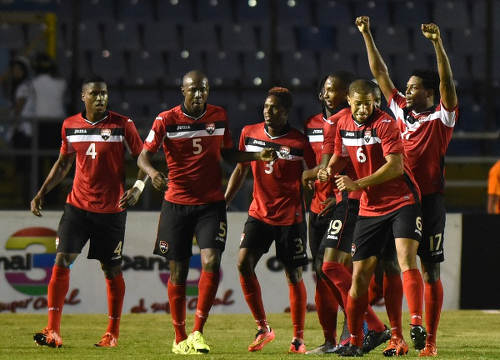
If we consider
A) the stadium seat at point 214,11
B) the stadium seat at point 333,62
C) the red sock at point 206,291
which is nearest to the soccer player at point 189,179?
the red sock at point 206,291

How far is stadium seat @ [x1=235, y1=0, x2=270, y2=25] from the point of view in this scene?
18.7m

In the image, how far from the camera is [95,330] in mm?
11094

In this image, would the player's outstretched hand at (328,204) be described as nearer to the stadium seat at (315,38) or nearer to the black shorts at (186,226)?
the black shorts at (186,226)

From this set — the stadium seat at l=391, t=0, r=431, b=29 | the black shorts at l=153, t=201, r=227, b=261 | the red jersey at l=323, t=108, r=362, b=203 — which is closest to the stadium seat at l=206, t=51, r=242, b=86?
the stadium seat at l=391, t=0, r=431, b=29

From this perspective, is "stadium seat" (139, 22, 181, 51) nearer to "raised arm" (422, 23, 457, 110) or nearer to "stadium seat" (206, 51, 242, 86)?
"stadium seat" (206, 51, 242, 86)

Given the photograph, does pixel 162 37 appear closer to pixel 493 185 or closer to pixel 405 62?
pixel 405 62

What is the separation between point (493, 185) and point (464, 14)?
600 cm

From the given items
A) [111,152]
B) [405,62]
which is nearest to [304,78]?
[405,62]

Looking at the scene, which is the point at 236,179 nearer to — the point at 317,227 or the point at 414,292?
the point at 317,227

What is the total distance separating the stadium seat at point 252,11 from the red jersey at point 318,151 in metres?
9.45

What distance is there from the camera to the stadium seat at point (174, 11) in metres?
18.6

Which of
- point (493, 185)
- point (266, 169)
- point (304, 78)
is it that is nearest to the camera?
point (266, 169)

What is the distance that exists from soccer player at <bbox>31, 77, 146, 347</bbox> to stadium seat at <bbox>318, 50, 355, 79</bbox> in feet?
30.2

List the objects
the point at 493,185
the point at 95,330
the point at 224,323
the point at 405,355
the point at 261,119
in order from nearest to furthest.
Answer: the point at 405,355
the point at 95,330
the point at 224,323
the point at 493,185
the point at 261,119
